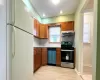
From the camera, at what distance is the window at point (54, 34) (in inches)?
225

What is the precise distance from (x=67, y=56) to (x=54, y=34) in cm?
162

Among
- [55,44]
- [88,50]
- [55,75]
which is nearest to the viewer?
[55,75]

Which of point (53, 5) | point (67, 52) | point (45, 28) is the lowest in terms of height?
point (67, 52)

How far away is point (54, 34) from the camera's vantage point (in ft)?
19.0

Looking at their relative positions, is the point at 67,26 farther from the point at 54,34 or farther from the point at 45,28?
the point at 45,28

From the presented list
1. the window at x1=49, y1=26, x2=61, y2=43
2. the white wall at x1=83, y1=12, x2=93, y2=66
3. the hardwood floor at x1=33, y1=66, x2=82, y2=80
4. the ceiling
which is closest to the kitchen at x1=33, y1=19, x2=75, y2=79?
the window at x1=49, y1=26, x2=61, y2=43

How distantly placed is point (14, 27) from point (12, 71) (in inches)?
22.5

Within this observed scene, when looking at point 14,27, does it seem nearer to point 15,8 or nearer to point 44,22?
point 15,8

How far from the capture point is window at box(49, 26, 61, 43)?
5711 millimetres

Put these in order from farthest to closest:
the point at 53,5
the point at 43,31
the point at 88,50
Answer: the point at 43,31
the point at 88,50
the point at 53,5

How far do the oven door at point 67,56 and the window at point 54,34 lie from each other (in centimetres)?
102
